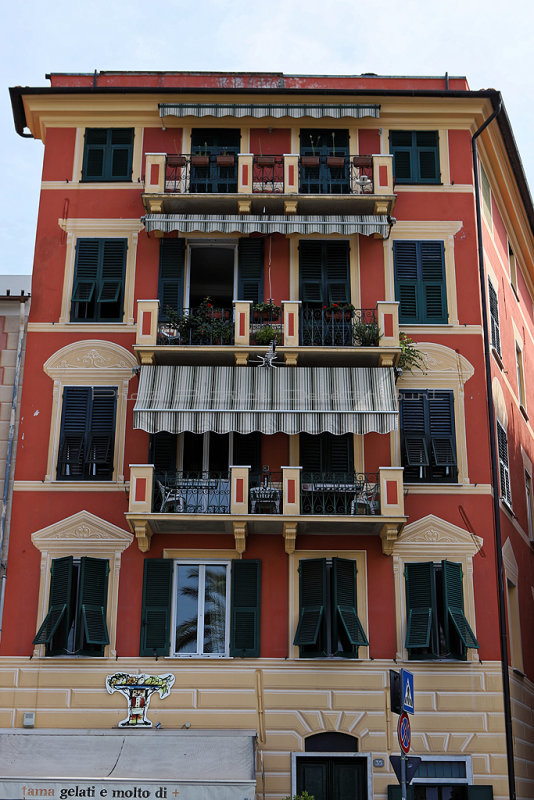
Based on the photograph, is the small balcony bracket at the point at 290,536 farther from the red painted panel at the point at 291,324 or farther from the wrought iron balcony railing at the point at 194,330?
the wrought iron balcony railing at the point at 194,330

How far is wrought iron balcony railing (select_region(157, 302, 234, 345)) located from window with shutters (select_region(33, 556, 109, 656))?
16.3ft

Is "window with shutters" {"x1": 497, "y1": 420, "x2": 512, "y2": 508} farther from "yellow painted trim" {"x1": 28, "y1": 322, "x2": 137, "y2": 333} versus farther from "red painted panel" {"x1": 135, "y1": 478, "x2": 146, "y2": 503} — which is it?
"yellow painted trim" {"x1": 28, "y1": 322, "x2": 137, "y2": 333}

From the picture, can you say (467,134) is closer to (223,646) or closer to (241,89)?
(241,89)

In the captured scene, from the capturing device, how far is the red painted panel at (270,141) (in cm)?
2506

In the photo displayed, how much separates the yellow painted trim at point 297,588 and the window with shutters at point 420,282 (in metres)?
5.41

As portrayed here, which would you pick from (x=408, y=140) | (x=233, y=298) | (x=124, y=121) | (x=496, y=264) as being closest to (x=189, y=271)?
(x=233, y=298)

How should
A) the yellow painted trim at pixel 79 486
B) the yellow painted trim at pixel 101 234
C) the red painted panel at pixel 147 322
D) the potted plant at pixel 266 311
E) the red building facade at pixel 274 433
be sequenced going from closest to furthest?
1. the red building facade at pixel 274 433
2. the yellow painted trim at pixel 79 486
3. the red painted panel at pixel 147 322
4. the potted plant at pixel 266 311
5. the yellow painted trim at pixel 101 234

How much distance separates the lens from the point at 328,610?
69.2 feet

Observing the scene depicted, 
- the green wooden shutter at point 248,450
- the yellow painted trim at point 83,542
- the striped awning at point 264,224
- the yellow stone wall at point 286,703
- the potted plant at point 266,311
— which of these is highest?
the striped awning at point 264,224

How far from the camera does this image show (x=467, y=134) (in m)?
25.2

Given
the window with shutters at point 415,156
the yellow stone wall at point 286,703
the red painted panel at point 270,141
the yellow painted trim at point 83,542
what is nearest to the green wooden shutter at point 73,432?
the yellow painted trim at point 83,542

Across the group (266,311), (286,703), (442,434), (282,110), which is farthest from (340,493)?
(282,110)

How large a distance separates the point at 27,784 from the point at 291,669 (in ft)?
17.7

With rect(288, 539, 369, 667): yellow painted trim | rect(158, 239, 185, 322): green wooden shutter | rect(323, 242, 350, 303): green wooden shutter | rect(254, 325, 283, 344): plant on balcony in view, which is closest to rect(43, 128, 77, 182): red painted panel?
rect(158, 239, 185, 322): green wooden shutter
